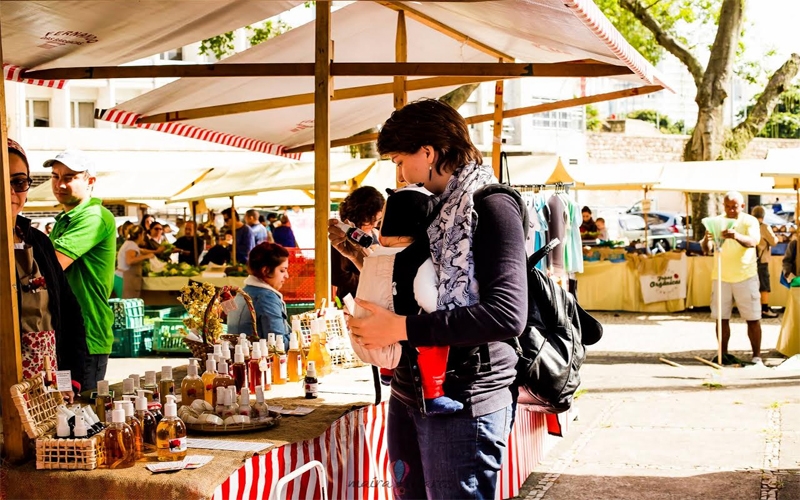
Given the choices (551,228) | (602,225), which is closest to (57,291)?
(551,228)

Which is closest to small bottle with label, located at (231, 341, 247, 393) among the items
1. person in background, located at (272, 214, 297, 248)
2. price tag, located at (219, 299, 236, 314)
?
price tag, located at (219, 299, 236, 314)

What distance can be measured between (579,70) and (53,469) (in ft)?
13.8

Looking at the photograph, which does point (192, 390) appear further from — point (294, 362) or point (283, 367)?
point (294, 362)

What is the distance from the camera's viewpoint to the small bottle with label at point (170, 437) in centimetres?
299

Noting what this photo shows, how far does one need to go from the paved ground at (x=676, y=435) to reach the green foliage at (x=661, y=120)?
154ft

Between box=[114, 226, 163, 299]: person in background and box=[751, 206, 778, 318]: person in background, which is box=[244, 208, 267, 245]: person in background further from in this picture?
box=[751, 206, 778, 318]: person in background

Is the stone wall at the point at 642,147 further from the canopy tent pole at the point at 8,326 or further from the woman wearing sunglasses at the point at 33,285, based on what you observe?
the canopy tent pole at the point at 8,326

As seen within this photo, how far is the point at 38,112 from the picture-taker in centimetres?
3709

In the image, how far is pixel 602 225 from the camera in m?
20.3

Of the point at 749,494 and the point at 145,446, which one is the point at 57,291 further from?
the point at 749,494

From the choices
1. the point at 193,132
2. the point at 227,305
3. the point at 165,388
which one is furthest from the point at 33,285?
the point at 193,132

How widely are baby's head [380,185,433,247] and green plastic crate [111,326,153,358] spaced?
10.1 m

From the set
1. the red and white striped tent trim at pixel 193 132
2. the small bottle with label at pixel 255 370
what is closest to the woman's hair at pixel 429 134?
the small bottle with label at pixel 255 370

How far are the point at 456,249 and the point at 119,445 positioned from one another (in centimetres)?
126
